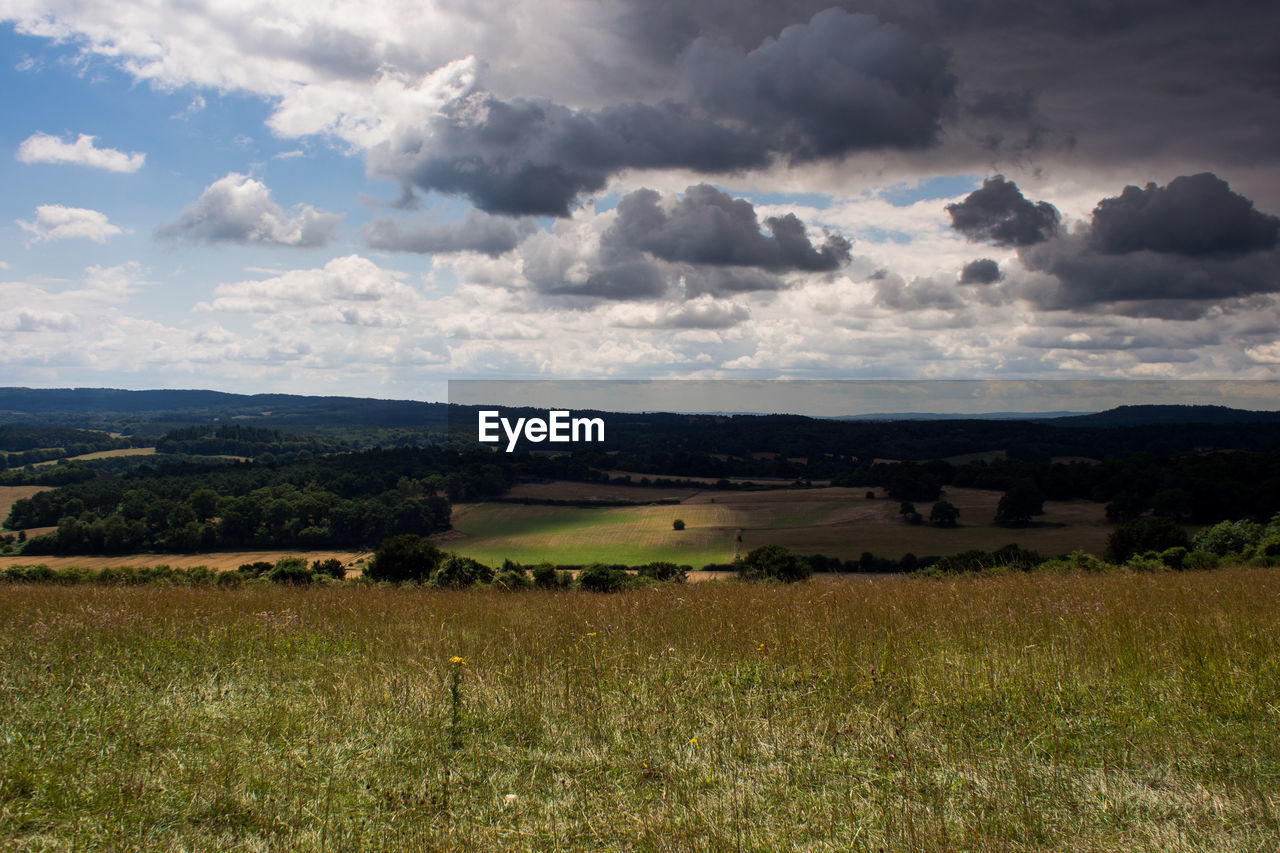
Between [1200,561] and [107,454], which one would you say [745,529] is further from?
[107,454]

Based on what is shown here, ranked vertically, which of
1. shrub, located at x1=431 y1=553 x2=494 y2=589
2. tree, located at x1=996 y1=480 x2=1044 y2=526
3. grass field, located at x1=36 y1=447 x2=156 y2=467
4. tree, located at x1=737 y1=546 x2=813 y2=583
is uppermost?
shrub, located at x1=431 y1=553 x2=494 y2=589

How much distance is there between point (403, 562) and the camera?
2992 cm

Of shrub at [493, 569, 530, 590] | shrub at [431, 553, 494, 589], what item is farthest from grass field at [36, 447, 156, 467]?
shrub at [493, 569, 530, 590]

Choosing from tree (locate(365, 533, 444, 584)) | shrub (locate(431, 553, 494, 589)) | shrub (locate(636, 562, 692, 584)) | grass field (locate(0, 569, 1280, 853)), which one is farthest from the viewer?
tree (locate(365, 533, 444, 584))

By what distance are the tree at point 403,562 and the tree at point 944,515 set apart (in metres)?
46.8

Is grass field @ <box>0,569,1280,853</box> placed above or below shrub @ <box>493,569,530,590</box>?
above

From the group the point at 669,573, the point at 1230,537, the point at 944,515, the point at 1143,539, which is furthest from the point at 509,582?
the point at 944,515

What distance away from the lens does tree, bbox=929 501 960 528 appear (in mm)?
60969

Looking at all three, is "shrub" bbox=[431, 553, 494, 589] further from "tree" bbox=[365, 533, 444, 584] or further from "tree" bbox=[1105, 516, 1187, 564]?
"tree" bbox=[1105, 516, 1187, 564]

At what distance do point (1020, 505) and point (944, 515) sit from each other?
613 centimetres

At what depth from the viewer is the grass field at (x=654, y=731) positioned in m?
3.33

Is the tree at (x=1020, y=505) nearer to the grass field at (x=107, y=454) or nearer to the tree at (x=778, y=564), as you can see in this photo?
the tree at (x=778, y=564)

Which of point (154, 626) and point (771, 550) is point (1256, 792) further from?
point (771, 550)

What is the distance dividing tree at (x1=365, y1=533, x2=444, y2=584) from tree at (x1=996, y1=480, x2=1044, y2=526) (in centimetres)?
4873
